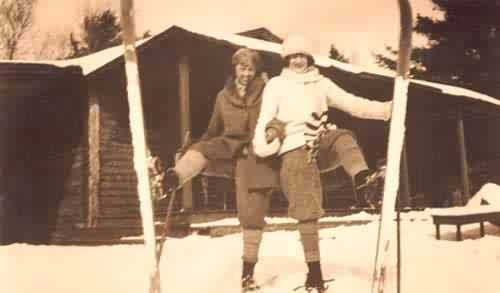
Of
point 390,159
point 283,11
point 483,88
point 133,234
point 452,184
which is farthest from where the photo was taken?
point 452,184

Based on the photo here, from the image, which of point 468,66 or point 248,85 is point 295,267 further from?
point 468,66

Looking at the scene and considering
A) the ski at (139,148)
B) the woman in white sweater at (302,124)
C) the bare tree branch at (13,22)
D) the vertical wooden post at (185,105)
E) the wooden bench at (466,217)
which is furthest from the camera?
the vertical wooden post at (185,105)

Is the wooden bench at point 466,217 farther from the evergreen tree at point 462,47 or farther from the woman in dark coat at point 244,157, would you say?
the woman in dark coat at point 244,157

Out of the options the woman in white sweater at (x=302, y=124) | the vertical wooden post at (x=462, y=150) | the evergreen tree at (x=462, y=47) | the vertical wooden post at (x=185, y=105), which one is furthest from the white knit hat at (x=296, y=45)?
the vertical wooden post at (x=462, y=150)

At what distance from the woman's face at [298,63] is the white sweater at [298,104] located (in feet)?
0.05

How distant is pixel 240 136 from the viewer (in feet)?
6.57

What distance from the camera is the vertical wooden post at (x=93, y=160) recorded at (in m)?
3.79

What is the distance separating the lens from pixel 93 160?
3.99 meters

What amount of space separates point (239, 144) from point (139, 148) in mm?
319

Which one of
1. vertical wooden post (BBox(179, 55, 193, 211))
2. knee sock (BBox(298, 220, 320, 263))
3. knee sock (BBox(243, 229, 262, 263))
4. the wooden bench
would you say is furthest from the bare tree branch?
the wooden bench

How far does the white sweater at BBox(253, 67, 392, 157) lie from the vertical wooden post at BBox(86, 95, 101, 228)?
6.77 ft

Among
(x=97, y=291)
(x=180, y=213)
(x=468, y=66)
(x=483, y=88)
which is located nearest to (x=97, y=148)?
(x=180, y=213)

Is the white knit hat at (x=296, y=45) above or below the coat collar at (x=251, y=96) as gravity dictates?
above

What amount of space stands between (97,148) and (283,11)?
2169 mm
